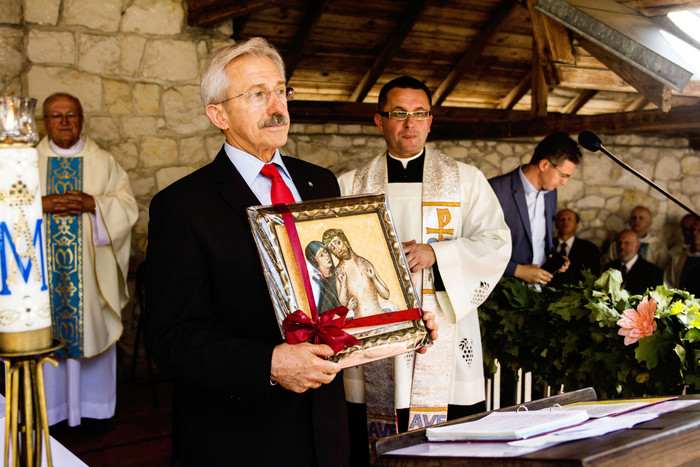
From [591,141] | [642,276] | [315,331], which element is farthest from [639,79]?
[642,276]

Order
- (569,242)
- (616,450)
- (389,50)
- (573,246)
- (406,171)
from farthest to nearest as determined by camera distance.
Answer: (569,242)
(573,246)
(389,50)
(406,171)
(616,450)

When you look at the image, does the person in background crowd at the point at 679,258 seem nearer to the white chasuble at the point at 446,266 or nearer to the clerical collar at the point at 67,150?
the white chasuble at the point at 446,266

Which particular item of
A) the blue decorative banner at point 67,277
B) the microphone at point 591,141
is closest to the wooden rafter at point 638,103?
the microphone at point 591,141

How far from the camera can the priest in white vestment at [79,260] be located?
4.35 meters

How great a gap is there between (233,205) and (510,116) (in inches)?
297

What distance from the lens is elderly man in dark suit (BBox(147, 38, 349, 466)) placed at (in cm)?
163

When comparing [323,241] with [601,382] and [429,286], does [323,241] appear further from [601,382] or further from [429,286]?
[601,382]

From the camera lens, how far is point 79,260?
14.5 ft

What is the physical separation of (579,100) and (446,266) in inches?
286

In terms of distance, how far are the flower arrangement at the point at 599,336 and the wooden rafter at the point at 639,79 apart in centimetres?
112

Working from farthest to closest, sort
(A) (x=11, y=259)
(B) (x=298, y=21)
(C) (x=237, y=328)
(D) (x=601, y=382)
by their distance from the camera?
1. (B) (x=298, y=21)
2. (D) (x=601, y=382)
3. (C) (x=237, y=328)
4. (A) (x=11, y=259)

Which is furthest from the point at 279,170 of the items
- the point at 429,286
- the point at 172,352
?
the point at 429,286

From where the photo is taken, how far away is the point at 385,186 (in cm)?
330

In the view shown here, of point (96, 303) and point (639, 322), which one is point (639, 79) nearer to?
point (639, 322)
